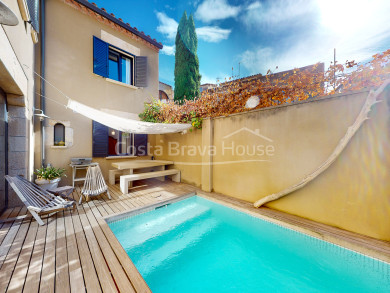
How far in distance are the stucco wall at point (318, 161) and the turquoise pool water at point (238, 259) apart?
0.58 metres

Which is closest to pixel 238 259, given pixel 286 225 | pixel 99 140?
pixel 286 225

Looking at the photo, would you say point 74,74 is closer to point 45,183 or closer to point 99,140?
point 99,140

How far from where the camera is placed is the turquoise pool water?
197 centimetres

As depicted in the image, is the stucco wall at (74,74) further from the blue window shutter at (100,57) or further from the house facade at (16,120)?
the house facade at (16,120)

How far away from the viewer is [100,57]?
532cm

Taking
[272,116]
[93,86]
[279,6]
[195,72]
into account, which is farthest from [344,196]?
[195,72]

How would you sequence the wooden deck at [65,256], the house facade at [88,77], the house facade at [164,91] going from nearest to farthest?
1. the wooden deck at [65,256]
2. the house facade at [88,77]
3. the house facade at [164,91]

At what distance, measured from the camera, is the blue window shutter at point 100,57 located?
5.22 metres

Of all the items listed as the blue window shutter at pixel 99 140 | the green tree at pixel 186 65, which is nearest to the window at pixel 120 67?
the blue window shutter at pixel 99 140

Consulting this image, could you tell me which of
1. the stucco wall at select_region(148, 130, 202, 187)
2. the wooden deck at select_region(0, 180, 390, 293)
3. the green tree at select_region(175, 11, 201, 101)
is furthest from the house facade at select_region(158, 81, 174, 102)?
the wooden deck at select_region(0, 180, 390, 293)

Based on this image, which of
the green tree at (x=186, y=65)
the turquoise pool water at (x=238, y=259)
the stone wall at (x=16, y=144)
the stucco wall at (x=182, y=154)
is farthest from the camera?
the green tree at (x=186, y=65)

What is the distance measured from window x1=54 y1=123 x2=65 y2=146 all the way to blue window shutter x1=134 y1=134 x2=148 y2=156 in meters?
2.16

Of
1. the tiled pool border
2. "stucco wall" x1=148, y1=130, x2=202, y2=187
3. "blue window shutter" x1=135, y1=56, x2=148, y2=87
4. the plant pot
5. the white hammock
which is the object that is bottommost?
the tiled pool border

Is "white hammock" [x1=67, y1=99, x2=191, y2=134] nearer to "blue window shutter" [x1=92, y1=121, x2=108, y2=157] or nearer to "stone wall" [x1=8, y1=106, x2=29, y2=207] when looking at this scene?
"stone wall" [x1=8, y1=106, x2=29, y2=207]
